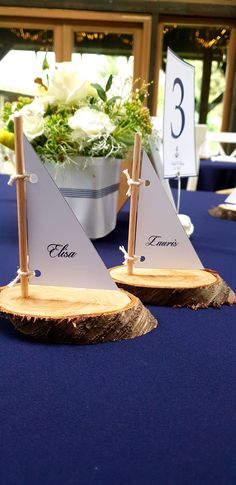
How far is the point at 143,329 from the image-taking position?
568mm

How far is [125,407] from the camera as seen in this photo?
42 centimetres

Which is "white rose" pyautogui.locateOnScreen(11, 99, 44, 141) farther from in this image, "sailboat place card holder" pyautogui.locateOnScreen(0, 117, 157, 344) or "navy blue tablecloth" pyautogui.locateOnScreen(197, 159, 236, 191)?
"navy blue tablecloth" pyautogui.locateOnScreen(197, 159, 236, 191)

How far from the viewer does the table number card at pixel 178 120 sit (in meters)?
0.96

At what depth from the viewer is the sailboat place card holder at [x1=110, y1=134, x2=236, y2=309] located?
0.64 metres

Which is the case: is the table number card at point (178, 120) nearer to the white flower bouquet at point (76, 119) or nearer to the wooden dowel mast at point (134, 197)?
the white flower bouquet at point (76, 119)

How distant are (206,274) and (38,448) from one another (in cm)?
41

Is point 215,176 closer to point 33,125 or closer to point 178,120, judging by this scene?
point 178,120

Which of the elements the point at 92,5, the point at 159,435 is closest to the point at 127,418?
the point at 159,435

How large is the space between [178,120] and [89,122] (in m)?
0.29

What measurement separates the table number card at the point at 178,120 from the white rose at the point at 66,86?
20 cm

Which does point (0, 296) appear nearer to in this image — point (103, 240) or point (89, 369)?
point (89, 369)

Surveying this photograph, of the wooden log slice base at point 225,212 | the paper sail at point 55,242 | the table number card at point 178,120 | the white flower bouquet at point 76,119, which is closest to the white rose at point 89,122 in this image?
the white flower bouquet at point 76,119

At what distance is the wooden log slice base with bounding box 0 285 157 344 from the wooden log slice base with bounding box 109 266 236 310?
0.06 metres

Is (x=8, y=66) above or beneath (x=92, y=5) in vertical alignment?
beneath
